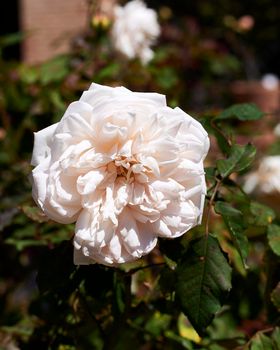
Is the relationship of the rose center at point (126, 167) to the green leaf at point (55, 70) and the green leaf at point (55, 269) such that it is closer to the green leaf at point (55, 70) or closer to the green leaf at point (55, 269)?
the green leaf at point (55, 269)

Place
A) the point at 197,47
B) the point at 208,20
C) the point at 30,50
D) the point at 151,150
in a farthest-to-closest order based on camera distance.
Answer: the point at 208,20, the point at 30,50, the point at 197,47, the point at 151,150

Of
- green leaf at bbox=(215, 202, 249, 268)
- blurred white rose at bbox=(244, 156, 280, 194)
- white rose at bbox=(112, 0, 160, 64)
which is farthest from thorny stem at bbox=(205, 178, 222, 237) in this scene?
white rose at bbox=(112, 0, 160, 64)

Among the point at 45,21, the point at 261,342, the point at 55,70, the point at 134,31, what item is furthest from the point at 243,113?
the point at 45,21

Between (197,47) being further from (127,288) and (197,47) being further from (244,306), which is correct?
(127,288)

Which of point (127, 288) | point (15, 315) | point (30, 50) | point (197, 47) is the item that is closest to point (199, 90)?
point (197, 47)

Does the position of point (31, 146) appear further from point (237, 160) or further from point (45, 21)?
point (45, 21)
